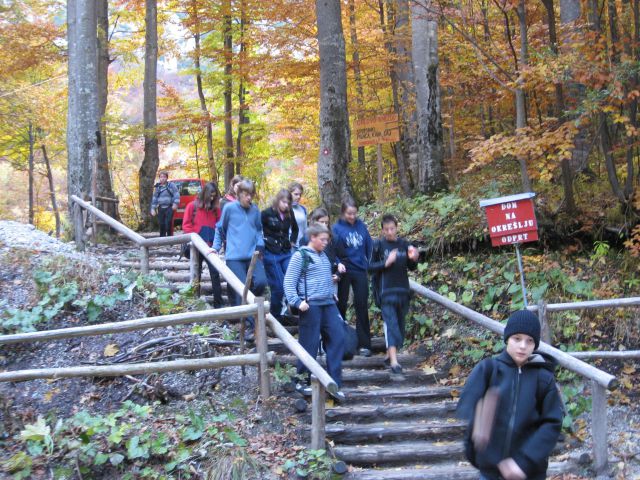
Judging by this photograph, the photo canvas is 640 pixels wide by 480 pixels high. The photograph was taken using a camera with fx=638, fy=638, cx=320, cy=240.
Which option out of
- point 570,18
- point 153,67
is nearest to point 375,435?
point 570,18

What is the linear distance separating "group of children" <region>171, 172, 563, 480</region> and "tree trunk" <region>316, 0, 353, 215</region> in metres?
2.52

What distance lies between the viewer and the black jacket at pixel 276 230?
27.4 ft

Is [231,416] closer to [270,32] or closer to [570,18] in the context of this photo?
[570,18]

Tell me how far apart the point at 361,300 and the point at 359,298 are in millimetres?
40

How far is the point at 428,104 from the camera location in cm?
1245

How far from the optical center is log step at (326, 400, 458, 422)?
6.58 metres

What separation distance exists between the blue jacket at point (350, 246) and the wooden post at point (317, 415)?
246 cm

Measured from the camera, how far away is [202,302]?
8703mm

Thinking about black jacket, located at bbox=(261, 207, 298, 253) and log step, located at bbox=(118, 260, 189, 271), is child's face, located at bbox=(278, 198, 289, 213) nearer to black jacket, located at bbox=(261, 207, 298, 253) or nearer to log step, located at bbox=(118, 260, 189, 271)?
black jacket, located at bbox=(261, 207, 298, 253)

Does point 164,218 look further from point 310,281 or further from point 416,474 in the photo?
point 416,474

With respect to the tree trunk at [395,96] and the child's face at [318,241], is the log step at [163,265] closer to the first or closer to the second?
the child's face at [318,241]

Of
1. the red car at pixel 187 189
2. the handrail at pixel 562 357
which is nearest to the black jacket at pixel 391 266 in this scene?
the handrail at pixel 562 357

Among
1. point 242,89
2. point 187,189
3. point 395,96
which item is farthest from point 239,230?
point 242,89

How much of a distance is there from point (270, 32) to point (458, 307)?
1164 cm
